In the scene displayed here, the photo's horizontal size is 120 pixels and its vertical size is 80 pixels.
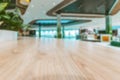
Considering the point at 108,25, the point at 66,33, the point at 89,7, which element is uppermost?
the point at 89,7

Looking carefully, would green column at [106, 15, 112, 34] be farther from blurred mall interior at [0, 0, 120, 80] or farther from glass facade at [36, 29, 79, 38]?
blurred mall interior at [0, 0, 120, 80]

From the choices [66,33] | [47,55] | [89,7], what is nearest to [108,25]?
[89,7]

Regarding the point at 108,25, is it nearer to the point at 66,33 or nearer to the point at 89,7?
the point at 89,7

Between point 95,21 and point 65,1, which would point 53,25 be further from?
point 65,1

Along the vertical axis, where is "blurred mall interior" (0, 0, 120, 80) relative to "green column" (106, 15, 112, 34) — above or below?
below

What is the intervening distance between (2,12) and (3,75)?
171cm

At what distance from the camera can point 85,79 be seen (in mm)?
373

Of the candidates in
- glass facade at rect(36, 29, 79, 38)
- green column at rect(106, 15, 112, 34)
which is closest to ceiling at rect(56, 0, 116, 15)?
green column at rect(106, 15, 112, 34)

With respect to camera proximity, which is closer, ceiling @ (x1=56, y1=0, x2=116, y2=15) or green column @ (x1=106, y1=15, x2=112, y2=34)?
ceiling @ (x1=56, y1=0, x2=116, y2=15)

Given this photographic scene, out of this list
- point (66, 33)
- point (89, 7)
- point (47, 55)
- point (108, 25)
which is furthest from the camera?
point (66, 33)

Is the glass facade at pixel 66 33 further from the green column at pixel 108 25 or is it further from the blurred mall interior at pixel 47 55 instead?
the blurred mall interior at pixel 47 55

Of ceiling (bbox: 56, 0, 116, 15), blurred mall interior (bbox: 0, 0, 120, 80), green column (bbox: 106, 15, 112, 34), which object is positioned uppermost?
ceiling (bbox: 56, 0, 116, 15)

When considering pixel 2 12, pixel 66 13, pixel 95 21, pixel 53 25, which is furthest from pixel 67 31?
pixel 2 12

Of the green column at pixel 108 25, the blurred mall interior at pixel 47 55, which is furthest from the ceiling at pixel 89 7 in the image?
the blurred mall interior at pixel 47 55
